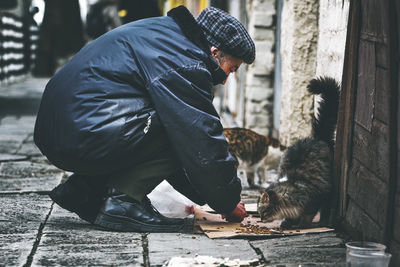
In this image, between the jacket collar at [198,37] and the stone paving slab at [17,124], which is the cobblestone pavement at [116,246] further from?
the stone paving slab at [17,124]

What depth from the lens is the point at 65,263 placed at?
2898mm

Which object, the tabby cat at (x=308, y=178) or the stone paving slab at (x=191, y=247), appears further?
the tabby cat at (x=308, y=178)

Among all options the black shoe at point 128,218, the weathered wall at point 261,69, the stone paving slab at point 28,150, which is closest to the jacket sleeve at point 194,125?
the black shoe at point 128,218

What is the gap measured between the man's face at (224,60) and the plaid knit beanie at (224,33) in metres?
0.03

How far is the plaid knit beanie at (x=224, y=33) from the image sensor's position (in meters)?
3.45

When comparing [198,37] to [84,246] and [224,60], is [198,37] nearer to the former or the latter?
[224,60]

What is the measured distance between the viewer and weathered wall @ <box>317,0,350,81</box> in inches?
170

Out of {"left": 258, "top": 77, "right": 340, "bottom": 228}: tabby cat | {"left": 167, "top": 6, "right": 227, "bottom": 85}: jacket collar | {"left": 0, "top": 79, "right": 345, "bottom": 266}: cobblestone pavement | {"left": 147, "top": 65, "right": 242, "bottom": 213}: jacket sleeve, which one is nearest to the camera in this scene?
{"left": 0, "top": 79, "right": 345, "bottom": 266}: cobblestone pavement

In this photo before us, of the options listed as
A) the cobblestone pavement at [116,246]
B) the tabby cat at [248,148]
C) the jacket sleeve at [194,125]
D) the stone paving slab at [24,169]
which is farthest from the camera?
the stone paving slab at [24,169]

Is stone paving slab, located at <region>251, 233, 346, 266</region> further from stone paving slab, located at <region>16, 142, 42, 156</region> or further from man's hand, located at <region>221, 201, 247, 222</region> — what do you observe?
stone paving slab, located at <region>16, 142, 42, 156</region>

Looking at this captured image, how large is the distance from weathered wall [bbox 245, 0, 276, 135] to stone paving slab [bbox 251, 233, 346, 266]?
3.82 meters

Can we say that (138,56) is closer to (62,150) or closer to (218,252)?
(62,150)

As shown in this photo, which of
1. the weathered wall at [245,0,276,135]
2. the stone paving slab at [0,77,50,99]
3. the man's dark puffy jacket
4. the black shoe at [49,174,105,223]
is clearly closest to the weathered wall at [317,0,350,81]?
the man's dark puffy jacket

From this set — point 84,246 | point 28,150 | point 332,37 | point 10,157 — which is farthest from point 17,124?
point 84,246
